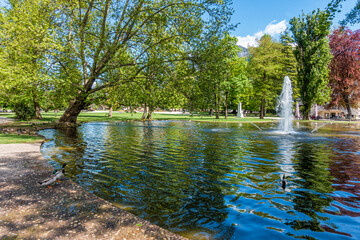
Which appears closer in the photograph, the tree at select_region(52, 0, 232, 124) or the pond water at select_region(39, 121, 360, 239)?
the pond water at select_region(39, 121, 360, 239)

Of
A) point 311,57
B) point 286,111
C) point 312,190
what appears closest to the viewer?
point 312,190

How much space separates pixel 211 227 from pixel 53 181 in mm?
5092

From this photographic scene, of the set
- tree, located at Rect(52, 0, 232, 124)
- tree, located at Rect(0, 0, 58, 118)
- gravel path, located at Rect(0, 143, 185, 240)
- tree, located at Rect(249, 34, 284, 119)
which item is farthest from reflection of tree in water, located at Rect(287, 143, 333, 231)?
tree, located at Rect(249, 34, 284, 119)

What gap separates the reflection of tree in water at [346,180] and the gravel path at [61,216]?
4663 mm

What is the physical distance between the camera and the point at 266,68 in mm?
50969

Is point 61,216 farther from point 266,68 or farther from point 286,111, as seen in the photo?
point 266,68

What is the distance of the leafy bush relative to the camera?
108 feet

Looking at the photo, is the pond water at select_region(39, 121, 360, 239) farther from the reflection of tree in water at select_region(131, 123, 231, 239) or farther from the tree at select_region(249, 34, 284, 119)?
the tree at select_region(249, 34, 284, 119)

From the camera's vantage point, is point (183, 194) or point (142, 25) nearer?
point (183, 194)

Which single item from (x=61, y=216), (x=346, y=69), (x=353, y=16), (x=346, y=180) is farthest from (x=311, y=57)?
(x=61, y=216)

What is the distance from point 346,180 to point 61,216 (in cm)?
934

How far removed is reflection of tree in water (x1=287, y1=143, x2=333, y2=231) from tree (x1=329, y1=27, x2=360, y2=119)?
48.9 meters

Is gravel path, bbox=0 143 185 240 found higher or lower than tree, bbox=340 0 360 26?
lower

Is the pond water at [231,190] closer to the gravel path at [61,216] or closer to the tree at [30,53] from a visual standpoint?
the gravel path at [61,216]
